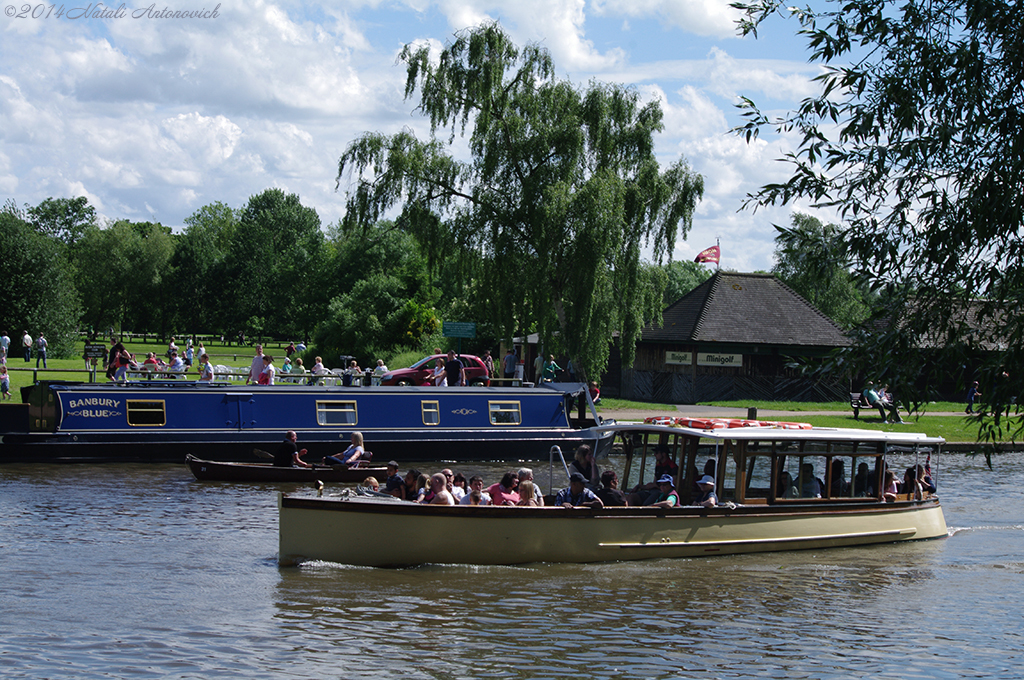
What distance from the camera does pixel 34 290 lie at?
5244 cm

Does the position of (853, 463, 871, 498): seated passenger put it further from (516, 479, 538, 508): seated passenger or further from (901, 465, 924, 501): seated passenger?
(516, 479, 538, 508): seated passenger

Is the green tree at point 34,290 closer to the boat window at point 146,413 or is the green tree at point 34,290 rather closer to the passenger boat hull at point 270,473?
the boat window at point 146,413

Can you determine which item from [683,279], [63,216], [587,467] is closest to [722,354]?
[587,467]

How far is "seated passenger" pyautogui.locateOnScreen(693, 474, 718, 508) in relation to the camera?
15.9 metres

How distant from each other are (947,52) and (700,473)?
30.4 ft

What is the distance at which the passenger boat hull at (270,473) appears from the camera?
22359mm

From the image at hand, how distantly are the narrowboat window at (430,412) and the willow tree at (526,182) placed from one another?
7021mm

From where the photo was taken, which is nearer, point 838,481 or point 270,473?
point 838,481

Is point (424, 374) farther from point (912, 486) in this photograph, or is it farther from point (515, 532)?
point (515, 532)

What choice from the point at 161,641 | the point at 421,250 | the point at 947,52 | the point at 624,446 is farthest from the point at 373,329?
the point at 947,52

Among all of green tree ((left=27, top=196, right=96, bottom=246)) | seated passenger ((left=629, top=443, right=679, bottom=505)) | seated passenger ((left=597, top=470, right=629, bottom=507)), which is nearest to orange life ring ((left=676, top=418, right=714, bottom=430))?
seated passenger ((left=629, top=443, right=679, bottom=505))

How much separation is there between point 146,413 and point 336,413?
4931 millimetres

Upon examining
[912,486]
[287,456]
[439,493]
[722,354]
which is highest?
[722,354]

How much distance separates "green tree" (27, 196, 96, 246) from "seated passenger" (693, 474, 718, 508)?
120m
